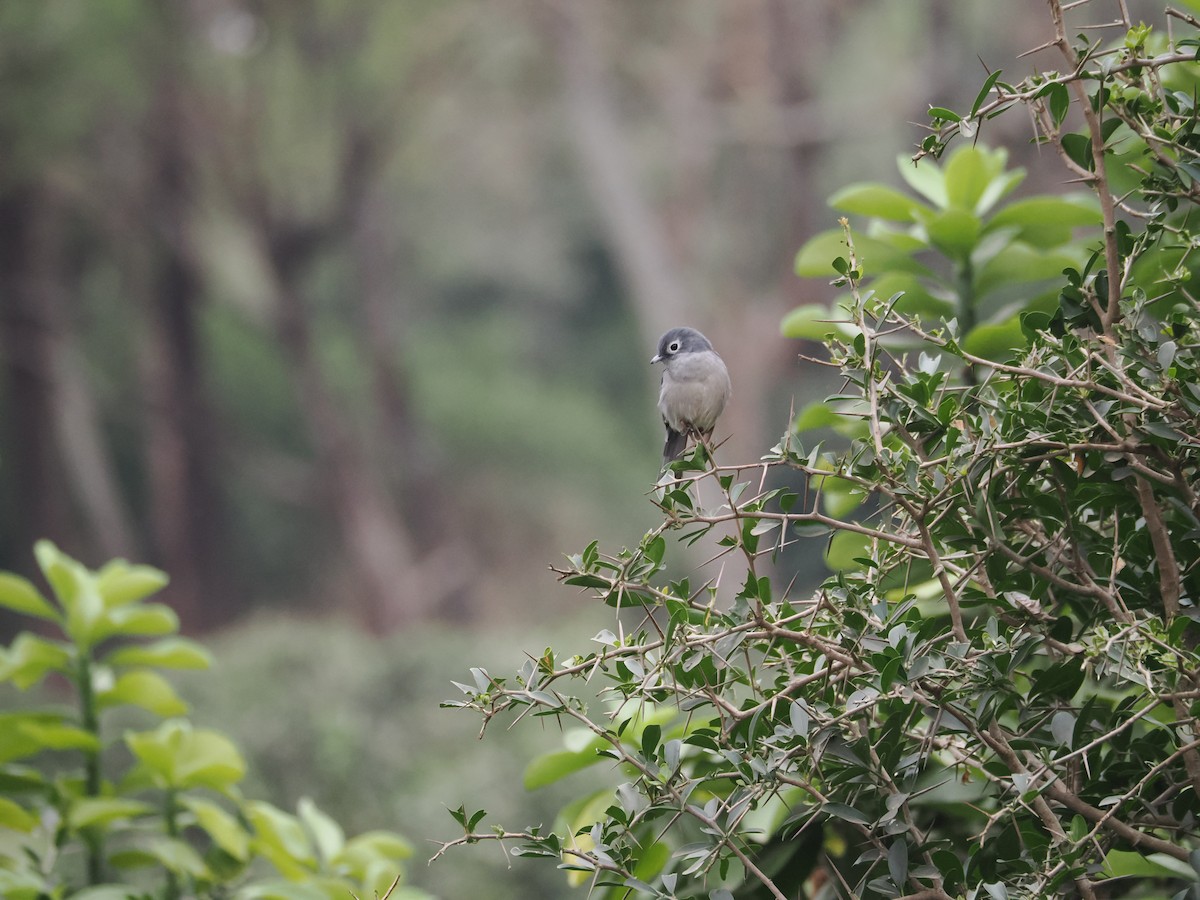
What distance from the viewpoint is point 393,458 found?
35.2 feet

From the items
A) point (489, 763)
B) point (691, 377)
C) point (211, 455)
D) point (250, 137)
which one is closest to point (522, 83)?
point (250, 137)

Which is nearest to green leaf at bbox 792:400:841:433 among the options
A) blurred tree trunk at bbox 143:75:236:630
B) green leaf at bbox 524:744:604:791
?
green leaf at bbox 524:744:604:791

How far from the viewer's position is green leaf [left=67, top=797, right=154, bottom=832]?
1107 mm

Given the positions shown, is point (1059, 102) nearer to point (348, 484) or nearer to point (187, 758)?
point (187, 758)

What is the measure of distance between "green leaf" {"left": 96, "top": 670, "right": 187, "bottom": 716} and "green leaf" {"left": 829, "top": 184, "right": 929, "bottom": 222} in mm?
844

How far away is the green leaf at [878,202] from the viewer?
1122 mm

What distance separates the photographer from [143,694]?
1.19m

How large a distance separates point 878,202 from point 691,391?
1.05ft

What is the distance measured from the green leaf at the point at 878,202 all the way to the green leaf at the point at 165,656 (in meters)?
0.81

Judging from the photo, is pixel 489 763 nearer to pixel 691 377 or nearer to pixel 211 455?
pixel 691 377

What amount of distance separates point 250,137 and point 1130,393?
9.20 meters

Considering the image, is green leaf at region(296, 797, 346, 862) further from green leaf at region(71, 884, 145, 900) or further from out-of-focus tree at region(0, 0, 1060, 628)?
out-of-focus tree at region(0, 0, 1060, 628)

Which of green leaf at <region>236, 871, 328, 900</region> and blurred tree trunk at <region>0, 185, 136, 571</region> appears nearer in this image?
green leaf at <region>236, 871, 328, 900</region>

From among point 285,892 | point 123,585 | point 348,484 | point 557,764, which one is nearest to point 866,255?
point 557,764
